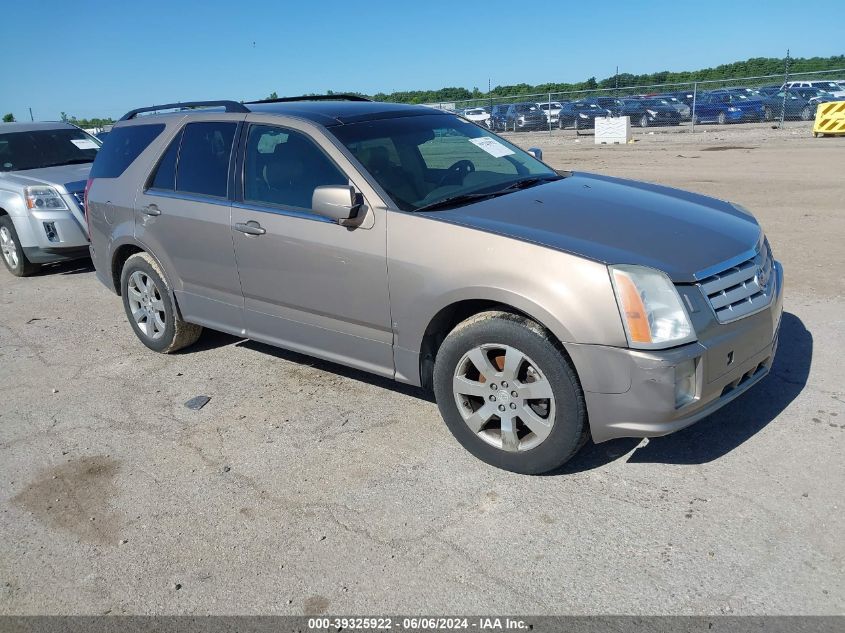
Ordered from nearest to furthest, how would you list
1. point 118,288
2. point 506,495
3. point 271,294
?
point 506,495, point 271,294, point 118,288

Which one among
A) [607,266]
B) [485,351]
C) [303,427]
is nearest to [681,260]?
[607,266]

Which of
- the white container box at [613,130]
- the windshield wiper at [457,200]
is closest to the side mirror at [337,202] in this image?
the windshield wiper at [457,200]

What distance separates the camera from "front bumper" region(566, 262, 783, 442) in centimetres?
308

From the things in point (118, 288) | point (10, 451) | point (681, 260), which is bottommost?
Answer: point (10, 451)

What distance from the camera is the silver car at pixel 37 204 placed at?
328 inches

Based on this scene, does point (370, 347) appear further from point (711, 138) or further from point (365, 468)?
point (711, 138)

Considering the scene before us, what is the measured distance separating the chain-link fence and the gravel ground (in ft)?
68.8

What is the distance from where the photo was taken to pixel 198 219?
4840 mm

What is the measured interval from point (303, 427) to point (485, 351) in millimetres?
1369

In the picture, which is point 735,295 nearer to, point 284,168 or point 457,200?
point 457,200

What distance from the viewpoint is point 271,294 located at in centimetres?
452

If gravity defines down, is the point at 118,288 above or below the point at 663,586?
above

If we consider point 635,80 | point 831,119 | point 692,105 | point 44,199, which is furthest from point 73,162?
point 635,80

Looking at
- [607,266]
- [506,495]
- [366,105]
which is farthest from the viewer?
[366,105]
